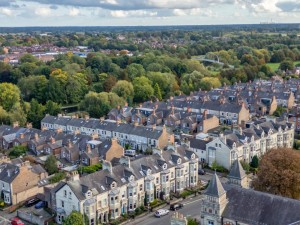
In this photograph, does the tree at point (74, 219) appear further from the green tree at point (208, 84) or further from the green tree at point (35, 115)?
the green tree at point (208, 84)

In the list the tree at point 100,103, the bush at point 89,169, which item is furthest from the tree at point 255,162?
the tree at point 100,103

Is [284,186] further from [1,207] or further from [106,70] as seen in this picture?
[106,70]

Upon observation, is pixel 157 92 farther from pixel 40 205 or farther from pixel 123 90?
pixel 40 205

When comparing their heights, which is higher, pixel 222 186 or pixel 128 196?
pixel 222 186

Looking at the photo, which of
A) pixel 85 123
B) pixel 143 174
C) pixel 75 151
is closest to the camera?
pixel 143 174

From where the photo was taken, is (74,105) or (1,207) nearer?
(1,207)

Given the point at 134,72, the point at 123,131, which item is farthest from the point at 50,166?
the point at 134,72

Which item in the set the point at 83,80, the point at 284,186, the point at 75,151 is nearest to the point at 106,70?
the point at 83,80
